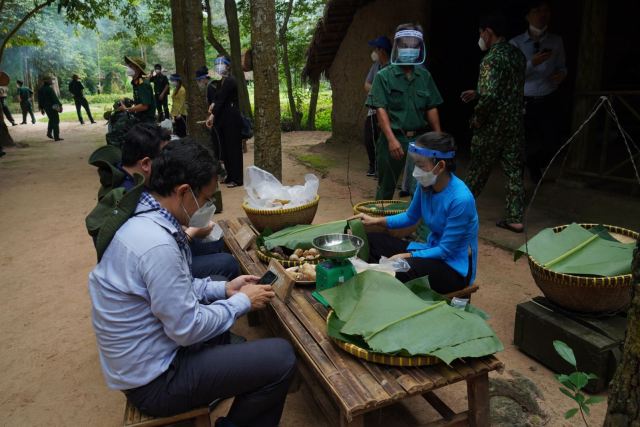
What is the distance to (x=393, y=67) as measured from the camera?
428 centimetres

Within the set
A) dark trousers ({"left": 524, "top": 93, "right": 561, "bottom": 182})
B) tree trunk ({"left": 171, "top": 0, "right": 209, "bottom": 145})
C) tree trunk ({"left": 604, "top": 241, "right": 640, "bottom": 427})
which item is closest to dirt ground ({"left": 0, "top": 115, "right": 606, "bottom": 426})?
tree trunk ({"left": 604, "top": 241, "right": 640, "bottom": 427})

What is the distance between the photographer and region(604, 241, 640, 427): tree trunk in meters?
1.28

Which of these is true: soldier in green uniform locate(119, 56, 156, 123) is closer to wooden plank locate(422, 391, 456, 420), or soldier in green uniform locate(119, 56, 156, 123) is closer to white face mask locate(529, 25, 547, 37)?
white face mask locate(529, 25, 547, 37)

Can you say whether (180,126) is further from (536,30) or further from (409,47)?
(536,30)

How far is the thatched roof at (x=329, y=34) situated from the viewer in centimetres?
860

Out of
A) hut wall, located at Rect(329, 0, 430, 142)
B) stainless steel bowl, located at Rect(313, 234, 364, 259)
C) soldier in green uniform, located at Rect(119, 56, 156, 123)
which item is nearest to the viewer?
stainless steel bowl, located at Rect(313, 234, 364, 259)

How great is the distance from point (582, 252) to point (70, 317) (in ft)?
11.7

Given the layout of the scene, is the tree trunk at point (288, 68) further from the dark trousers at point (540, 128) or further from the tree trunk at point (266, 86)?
the tree trunk at point (266, 86)

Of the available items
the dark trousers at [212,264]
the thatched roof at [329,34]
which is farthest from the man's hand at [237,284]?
the thatched roof at [329,34]

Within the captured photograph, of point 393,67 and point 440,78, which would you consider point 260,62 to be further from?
point 440,78

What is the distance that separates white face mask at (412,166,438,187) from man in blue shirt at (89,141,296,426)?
126 cm

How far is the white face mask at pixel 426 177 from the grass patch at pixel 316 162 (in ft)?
16.8

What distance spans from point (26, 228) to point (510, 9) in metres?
8.39

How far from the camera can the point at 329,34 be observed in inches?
368
